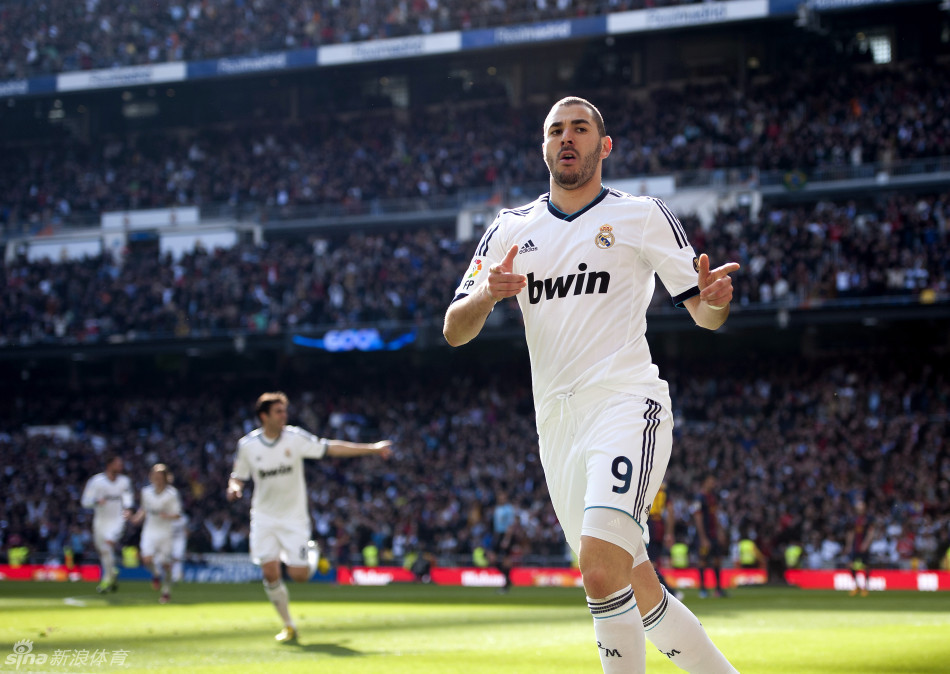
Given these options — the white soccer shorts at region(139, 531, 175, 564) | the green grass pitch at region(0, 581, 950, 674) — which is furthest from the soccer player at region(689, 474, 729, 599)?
the white soccer shorts at region(139, 531, 175, 564)

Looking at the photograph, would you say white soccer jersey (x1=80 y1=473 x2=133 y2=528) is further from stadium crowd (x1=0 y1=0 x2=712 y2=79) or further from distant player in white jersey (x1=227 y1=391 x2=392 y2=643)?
stadium crowd (x1=0 y1=0 x2=712 y2=79)

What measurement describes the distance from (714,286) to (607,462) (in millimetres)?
990

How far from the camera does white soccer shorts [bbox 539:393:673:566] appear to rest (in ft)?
17.1

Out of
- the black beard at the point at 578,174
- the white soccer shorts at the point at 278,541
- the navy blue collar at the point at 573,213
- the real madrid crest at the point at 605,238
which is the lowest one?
the white soccer shorts at the point at 278,541

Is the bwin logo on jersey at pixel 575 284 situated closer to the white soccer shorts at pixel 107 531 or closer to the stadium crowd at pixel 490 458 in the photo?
the white soccer shorts at pixel 107 531

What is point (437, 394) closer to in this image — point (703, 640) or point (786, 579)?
point (786, 579)

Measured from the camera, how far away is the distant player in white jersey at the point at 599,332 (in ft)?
17.3

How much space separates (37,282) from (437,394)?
56.0 ft

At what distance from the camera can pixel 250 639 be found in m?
12.1

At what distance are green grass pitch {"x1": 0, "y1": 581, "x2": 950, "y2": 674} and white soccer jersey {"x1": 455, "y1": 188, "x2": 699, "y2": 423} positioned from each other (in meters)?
4.00

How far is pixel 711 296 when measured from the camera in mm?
5328
